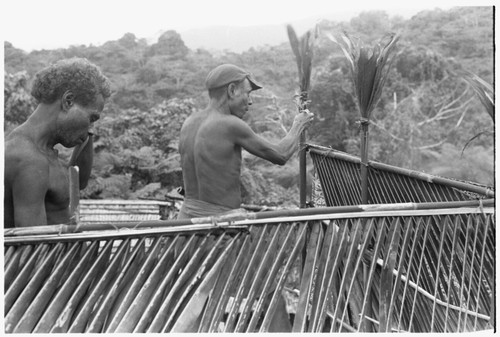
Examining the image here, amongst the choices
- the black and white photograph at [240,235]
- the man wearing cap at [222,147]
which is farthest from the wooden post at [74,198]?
the man wearing cap at [222,147]

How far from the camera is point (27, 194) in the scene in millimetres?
2486

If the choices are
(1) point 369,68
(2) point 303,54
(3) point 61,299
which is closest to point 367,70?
(1) point 369,68

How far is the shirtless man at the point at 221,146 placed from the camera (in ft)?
10.2

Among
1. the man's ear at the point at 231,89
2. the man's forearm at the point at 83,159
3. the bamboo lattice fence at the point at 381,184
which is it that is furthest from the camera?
the bamboo lattice fence at the point at 381,184

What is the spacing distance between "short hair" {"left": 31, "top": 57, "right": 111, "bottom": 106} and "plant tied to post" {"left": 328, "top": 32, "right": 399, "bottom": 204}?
1.51 meters

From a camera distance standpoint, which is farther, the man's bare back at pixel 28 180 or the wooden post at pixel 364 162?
the wooden post at pixel 364 162

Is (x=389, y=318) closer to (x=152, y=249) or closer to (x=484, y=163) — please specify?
(x=152, y=249)

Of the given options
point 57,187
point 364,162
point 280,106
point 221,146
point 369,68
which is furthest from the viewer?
point 280,106

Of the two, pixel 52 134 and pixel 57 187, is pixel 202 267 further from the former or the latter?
pixel 52 134

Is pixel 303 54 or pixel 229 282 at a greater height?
pixel 303 54

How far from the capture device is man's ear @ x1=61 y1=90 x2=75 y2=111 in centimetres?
267

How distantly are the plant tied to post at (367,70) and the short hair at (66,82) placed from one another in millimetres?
1510

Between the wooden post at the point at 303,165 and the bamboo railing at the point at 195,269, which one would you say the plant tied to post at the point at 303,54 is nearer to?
the wooden post at the point at 303,165

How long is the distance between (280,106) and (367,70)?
14.3m
